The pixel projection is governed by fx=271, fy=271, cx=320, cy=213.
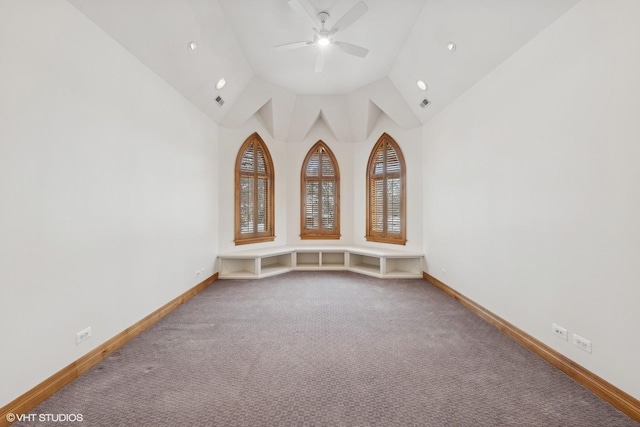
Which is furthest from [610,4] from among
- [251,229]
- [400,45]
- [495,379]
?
[251,229]

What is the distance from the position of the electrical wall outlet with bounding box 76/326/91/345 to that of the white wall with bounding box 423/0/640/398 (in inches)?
149

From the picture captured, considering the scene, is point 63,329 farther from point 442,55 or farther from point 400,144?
point 400,144

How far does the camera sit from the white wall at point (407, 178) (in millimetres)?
5059

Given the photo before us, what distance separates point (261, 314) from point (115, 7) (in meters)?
3.29

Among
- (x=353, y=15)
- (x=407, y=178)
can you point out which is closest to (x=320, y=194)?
(x=407, y=178)

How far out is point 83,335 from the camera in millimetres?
2146

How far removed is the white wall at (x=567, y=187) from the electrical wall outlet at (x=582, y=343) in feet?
0.13

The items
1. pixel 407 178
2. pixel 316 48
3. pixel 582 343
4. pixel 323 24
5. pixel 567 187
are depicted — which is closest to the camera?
pixel 582 343

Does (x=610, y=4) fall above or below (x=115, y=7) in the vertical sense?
below

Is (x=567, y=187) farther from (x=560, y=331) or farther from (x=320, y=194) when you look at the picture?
(x=320, y=194)

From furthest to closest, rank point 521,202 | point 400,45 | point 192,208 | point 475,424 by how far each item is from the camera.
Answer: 1. point 192,208
2. point 400,45
3. point 521,202
4. point 475,424

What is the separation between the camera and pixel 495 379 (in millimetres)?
1996

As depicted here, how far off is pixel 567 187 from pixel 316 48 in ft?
11.0

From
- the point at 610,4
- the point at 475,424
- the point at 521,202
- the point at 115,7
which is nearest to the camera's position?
the point at 475,424
